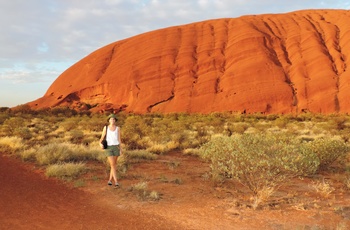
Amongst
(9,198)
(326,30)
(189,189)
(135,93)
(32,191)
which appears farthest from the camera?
(326,30)

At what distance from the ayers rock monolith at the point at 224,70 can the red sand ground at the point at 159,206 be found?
34.5 m

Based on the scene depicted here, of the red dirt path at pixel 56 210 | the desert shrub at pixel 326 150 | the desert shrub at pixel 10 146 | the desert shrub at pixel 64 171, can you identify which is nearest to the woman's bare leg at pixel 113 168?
the red dirt path at pixel 56 210

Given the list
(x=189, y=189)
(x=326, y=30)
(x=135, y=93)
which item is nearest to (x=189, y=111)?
(x=135, y=93)

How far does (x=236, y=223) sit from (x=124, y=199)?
2.30m

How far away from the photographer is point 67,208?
5.78 meters

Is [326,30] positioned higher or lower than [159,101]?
higher

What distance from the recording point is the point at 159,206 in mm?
6090

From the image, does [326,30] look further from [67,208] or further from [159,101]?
[67,208]

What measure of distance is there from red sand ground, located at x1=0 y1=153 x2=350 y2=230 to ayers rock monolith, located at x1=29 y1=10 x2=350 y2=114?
34519 mm

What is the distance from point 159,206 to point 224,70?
139 ft

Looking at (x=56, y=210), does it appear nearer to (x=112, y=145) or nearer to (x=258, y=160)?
(x=112, y=145)

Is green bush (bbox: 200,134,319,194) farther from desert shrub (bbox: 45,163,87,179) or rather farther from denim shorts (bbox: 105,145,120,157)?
desert shrub (bbox: 45,163,87,179)

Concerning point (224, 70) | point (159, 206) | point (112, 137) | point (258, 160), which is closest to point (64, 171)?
point (112, 137)

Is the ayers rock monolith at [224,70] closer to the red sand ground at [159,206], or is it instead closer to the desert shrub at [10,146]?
the desert shrub at [10,146]
